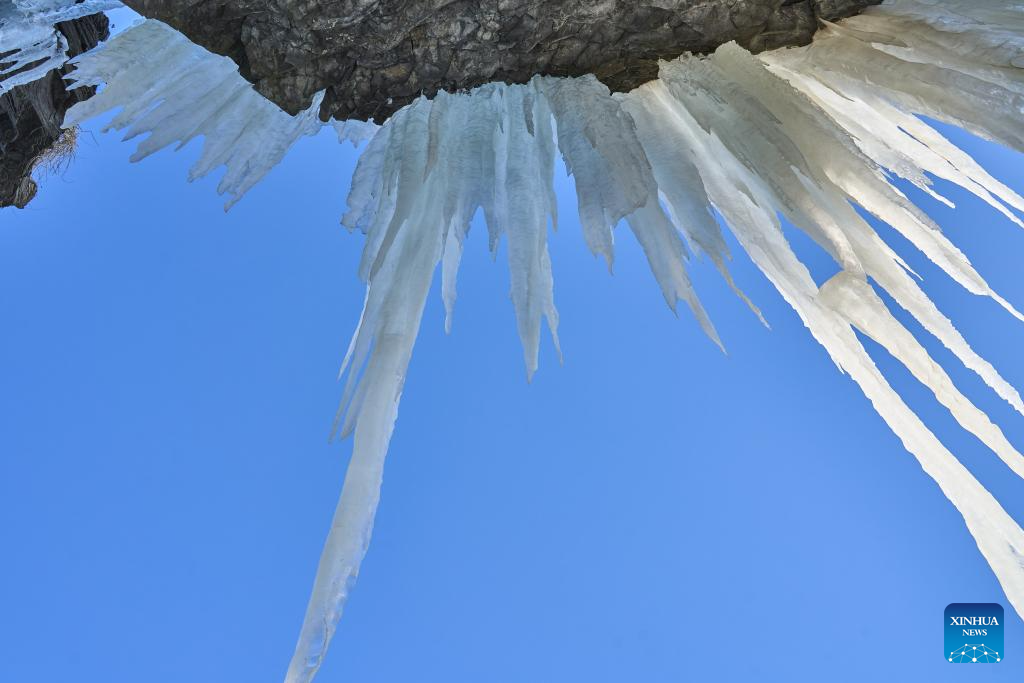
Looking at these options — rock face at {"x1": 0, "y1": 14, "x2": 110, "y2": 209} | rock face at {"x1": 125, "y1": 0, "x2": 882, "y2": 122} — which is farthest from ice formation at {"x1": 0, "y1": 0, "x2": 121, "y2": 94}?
rock face at {"x1": 125, "y1": 0, "x2": 882, "y2": 122}

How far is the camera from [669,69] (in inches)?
108

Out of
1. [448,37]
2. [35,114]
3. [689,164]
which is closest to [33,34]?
[35,114]

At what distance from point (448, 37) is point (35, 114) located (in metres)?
1.70

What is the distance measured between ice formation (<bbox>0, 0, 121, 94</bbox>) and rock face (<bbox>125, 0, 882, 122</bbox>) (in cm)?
31

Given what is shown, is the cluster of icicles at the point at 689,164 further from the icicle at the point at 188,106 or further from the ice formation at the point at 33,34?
the ice formation at the point at 33,34

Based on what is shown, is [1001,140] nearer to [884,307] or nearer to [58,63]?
[884,307]

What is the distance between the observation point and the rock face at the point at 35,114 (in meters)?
3.13

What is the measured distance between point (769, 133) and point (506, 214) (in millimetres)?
808

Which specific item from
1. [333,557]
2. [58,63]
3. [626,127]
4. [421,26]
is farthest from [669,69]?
[58,63]

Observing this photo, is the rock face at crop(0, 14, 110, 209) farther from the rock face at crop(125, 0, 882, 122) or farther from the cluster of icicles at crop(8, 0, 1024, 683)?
the rock face at crop(125, 0, 882, 122)

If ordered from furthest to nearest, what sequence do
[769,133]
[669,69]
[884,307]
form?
1. [669,69]
2. [769,133]
3. [884,307]

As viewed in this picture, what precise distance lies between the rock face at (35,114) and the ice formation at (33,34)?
11 centimetres

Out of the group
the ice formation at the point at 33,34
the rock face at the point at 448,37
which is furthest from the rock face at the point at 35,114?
the rock face at the point at 448,37

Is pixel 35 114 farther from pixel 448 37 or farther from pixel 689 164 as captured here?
pixel 689 164
